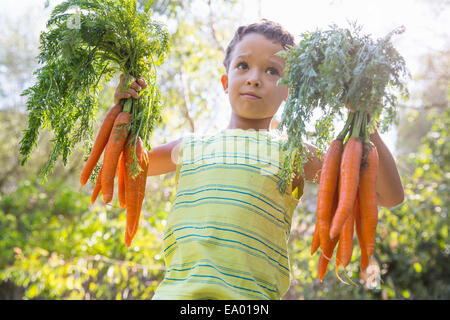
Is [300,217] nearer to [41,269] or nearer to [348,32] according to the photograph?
[41,269]

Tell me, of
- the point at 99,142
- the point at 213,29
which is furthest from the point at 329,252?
the point at 213,29

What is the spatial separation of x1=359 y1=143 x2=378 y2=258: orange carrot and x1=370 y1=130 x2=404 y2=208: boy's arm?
129 mm

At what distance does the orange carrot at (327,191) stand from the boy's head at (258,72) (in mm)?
551

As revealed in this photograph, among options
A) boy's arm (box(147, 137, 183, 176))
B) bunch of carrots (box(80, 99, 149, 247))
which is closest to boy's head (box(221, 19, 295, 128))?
boy's arm (box(147, 137, 183, 176))

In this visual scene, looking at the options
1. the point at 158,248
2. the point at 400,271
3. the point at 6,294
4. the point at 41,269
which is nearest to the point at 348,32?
the point at 158,248

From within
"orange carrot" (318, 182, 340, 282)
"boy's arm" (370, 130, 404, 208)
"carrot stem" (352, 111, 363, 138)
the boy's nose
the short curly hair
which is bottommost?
"orange carrot" (318, 182, 340, 282)

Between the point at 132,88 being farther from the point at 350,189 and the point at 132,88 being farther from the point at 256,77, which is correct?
the point at 350,189

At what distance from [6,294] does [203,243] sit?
5.34 meters

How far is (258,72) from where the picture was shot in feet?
5.79

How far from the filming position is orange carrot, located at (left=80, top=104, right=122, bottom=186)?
1.61m

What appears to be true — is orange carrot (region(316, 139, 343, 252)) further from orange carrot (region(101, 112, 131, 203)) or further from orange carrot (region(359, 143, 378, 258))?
orange carrot (region(101, 112, 131, 203))

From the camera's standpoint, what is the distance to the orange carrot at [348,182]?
120 cm

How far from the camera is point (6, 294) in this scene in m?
5.55

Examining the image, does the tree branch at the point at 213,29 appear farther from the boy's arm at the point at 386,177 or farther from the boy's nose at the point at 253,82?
the boy's arm at the point at 386,177
